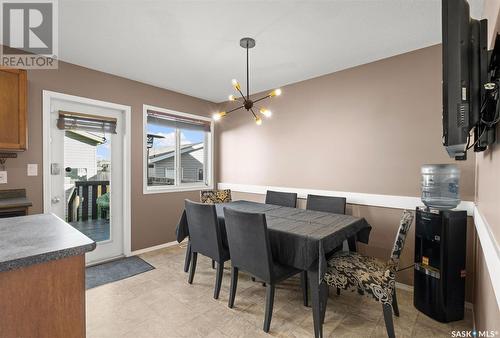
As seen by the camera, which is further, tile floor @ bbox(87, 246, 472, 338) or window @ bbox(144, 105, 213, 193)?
window @ bbox(144, 105, 213, 193)

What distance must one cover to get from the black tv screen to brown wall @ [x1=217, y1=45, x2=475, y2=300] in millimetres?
1515

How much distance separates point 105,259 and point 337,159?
11.2 feet

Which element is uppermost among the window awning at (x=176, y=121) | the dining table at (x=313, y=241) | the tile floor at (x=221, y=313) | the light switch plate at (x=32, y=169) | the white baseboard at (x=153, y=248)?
the window awning at (x=176, y=121)

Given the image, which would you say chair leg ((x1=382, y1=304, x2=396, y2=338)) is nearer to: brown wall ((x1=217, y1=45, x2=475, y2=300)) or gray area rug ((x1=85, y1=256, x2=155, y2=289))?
brown wall ((x1=217, y1=45, x2=475, y2=300))

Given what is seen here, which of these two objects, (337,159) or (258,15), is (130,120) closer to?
(258,15)

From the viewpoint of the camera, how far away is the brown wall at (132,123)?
8.70 feet

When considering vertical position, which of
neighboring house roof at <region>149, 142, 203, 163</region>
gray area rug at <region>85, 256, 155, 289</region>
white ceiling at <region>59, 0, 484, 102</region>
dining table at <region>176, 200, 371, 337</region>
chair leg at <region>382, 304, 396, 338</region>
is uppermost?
white ceiling at <region>59, 0, 484, 102</region>

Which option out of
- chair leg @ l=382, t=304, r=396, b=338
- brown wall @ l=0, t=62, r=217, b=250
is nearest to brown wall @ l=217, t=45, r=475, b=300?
chair leg @ l=382, t=304, r=396, b=338

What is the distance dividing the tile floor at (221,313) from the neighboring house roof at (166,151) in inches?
73.5

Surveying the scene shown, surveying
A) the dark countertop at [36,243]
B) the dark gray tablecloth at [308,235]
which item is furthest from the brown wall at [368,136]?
the dark countertop at [36,243]

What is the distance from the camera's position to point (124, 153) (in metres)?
3.43

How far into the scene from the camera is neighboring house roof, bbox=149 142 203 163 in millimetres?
3851

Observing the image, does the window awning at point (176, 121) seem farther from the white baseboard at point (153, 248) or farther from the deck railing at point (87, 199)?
the white baseboard at point (153, 248)

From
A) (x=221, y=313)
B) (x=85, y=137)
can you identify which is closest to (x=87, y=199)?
(x=85, y=137)
